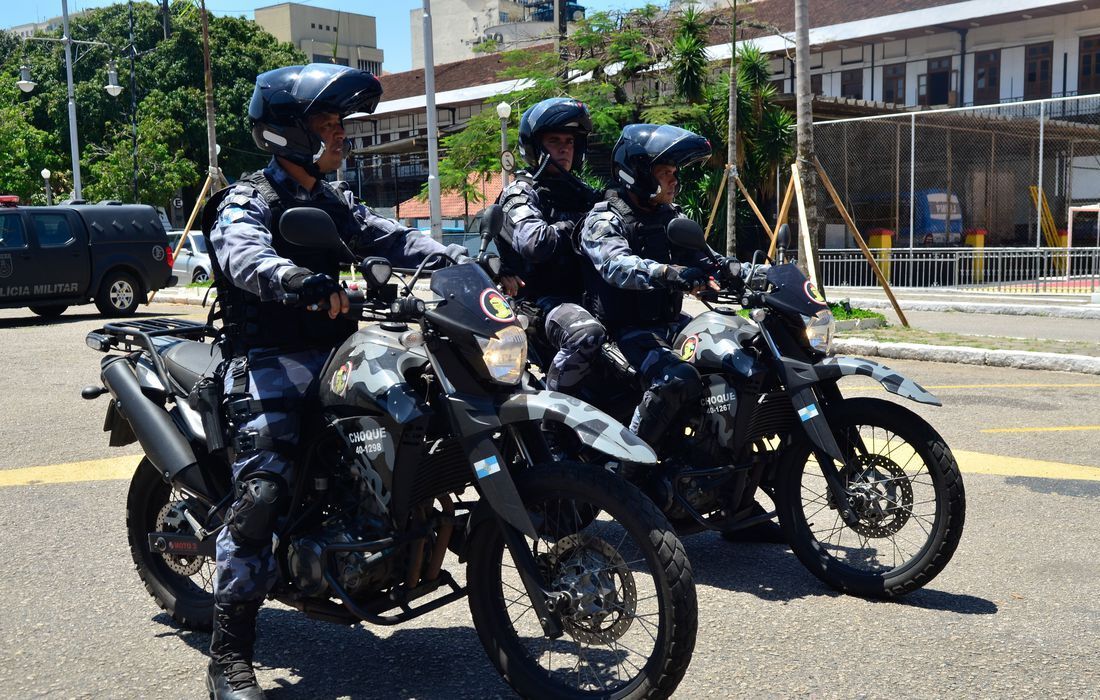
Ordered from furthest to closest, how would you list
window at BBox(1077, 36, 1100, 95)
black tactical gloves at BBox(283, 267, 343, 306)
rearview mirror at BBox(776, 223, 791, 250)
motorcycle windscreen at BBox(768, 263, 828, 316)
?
1. window at BBox(1077, 36, 1100, 95)
2. rearview mirror at BBox(776, 223, 791, 250)
3. motorcycle windscreen at BBox(768, 263, 828, 316)
4. black tactical gloves at BBox(283, 267, 343, 306)

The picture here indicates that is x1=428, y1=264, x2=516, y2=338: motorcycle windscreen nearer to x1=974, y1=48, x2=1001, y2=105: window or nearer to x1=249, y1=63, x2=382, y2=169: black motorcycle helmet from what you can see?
x1=249, y1=63, x2=382, y2=169: black motorcycle helmet

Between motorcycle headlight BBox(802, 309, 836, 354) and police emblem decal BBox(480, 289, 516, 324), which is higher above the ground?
police emblem decal BBox(480, 289, 516, 324)

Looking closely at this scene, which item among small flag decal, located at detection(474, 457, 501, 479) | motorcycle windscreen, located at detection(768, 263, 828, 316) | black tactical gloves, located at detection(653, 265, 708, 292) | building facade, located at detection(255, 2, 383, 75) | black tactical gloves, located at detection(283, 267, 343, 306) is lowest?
small flag decal, located at detection(474, 457, 501, 479)

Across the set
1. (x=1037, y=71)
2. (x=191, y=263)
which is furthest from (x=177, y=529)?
(x=1037, y=71)

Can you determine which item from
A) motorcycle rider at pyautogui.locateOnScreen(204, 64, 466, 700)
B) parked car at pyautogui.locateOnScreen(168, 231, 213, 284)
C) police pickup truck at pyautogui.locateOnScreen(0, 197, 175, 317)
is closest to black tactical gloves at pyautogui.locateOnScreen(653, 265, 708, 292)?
motorcycle rider at pyautogui.locateOnScreen(204, 64, 466, 700)

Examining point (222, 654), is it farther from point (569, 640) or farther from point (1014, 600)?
point (1014, 600)

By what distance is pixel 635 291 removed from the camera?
197 inches

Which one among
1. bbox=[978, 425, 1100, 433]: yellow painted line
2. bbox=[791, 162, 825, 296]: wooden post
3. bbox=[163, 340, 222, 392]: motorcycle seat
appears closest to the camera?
bbox=[163, 340, 222, 392]: motorcycle seat

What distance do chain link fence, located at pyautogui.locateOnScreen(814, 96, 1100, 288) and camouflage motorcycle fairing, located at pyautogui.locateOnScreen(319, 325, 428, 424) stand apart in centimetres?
1773

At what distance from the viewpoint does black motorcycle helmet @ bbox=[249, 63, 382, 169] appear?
3568 millimetres

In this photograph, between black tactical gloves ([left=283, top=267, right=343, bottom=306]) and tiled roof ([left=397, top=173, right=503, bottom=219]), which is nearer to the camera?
black tactical gloves ([left=283, top=267, right=343, bottom=306])

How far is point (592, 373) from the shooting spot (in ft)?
16.4

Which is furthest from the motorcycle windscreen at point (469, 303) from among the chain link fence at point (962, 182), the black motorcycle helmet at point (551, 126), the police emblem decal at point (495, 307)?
the chain link fence at point (962, 182)

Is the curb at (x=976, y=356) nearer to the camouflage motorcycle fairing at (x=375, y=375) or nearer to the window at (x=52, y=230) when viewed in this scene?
the camouflage motorcycle fairing at (x=375, y=375)
